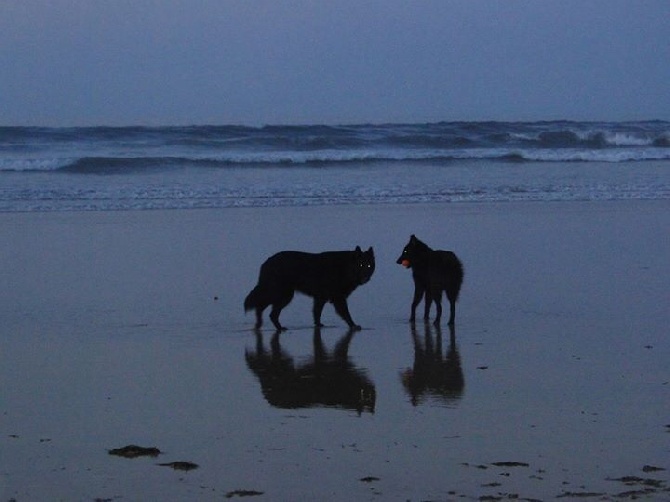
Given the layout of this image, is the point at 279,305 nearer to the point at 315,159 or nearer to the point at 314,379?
the point at 314,379

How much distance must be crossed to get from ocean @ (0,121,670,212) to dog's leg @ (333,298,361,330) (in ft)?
31.7

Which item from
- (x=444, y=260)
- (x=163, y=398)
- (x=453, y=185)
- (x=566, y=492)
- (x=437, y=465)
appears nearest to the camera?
(x=566, y=492)

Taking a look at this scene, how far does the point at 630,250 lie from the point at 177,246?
4.83m

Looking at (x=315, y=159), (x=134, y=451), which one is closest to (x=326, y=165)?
(x=315, y=159)

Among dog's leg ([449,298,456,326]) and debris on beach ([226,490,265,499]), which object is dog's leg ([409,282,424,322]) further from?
debris on beach ([226,490,265,499])

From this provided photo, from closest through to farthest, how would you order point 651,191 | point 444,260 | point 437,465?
point 437,465 → point 444,260 → point 651,191

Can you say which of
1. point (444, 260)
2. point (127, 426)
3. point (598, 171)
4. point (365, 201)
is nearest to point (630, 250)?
point (444, 260)

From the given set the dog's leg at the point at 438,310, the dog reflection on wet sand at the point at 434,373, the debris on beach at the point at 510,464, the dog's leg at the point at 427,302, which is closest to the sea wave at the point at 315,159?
the dog's leg at the point at 427,302

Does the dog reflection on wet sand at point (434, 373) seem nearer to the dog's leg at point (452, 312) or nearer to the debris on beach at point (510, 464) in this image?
the dog's leg at point (452, 312)

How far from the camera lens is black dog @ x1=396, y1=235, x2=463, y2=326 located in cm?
923

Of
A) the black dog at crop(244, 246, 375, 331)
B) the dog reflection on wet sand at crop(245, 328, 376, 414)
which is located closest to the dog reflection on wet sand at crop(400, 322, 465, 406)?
the dog reflection on wet sand at crop(245, 328, 376, 414)

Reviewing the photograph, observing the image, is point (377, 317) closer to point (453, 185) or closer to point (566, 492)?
point (566, 492)

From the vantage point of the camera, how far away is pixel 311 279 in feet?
30.1

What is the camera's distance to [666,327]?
8453mm
